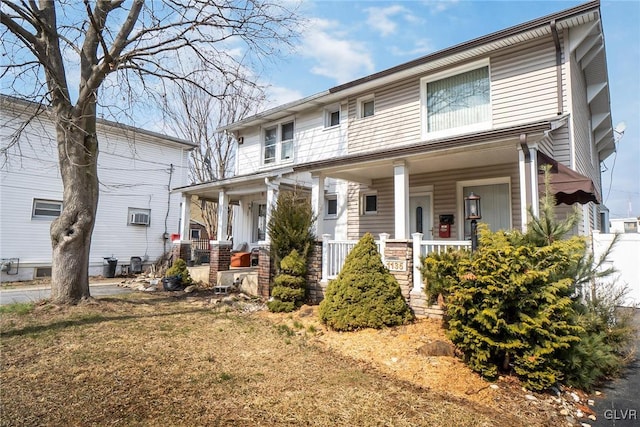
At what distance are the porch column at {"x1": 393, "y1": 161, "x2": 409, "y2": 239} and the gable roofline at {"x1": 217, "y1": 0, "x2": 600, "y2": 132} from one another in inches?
146

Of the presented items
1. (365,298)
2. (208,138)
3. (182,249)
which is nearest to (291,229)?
(365,298)

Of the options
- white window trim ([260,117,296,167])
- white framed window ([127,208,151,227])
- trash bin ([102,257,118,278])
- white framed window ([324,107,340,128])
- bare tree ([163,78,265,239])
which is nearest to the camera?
white framed window ([324,107,340,128])

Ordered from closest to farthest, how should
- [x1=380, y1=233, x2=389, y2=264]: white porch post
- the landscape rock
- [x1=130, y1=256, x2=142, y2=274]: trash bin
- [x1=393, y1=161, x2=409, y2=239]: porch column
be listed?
1. the landscape rock
2. [x1=380, y1=233, x2=389, y2=264]: white porch post
3. [x1=393, y1=161, x2=409, y2=239]: porch column
4. [x1=130, y1=256, x2=142, y2=274]: trash bin

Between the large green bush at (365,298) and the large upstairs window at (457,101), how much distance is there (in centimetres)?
479

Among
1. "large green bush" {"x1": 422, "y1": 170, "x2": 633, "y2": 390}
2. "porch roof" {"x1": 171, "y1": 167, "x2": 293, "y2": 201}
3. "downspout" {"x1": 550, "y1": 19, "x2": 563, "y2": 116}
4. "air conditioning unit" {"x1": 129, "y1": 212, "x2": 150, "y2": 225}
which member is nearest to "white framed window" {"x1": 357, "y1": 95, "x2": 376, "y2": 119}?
"porch roof" {"x1": 171, "y1": 167, "x2": 293, "y2": 201}

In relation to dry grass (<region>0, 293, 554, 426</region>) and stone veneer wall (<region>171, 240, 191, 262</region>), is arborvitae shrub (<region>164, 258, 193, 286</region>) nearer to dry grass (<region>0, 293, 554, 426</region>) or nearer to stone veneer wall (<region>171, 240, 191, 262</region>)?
stone veneer wall (<region>171, 240, 191, 262</region>)

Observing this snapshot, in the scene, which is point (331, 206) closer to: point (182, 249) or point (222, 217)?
point (222, 217)

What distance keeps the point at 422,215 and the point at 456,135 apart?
9.96 ft

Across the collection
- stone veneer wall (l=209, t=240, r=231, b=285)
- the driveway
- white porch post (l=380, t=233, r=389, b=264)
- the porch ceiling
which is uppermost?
the porch ceiling

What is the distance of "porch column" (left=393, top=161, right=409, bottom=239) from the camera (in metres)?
7.20

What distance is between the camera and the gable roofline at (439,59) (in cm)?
725

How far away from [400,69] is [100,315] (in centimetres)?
961

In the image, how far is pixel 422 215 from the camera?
387 inches

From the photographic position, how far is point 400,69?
9719 mm
